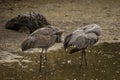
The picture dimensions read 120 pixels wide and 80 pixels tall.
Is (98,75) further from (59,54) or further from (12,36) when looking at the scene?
(12,36)

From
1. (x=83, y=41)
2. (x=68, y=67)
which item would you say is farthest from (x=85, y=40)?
(x=68, y=67)

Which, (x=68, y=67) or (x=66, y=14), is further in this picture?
(x=66, y=14)

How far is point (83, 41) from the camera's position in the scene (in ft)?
29.4

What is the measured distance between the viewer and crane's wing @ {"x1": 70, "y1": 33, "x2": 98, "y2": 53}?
29.2 feet

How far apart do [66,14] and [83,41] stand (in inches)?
247

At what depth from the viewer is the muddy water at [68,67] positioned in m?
8.34

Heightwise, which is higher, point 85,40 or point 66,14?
point 85,40

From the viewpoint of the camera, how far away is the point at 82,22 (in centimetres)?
1377

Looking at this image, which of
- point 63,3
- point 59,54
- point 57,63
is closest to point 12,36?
point 59,54

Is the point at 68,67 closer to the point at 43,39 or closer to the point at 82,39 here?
the point at 82,39

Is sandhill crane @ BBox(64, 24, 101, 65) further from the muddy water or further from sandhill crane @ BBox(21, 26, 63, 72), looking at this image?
the muddy water

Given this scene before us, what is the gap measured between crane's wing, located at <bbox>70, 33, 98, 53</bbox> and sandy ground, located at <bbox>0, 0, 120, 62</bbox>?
5.33 feet

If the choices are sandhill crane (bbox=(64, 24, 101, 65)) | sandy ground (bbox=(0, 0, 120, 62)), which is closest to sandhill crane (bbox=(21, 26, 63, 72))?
sandhill crane (bbox=(64, 24, 101, 65))

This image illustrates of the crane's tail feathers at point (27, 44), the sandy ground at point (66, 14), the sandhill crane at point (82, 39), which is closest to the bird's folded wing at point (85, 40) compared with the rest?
the sandhill crane at point (82, 39)
